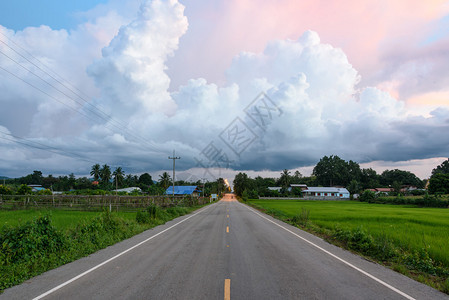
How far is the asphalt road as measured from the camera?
5.27 metres

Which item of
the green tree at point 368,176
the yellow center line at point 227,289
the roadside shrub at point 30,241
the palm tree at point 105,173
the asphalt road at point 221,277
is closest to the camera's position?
the yellow center line at point 227,289

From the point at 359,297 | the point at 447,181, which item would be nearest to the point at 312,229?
the point at 359,297

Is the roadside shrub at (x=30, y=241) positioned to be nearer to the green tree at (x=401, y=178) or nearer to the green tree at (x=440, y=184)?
the green tree at (x=440, y=184)

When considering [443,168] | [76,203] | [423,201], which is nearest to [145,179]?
[76,203]

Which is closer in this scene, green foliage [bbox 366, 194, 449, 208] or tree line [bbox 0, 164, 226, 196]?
green foliage [bbox 366, 194, 449, 208]

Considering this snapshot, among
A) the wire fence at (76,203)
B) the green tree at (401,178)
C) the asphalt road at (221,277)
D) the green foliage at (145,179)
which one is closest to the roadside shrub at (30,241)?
the asphalt road at (221,277)

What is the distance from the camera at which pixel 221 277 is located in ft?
20.3

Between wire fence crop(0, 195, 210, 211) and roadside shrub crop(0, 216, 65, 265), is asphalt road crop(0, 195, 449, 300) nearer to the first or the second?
roadside shrub crop(0, 216, 65, 265)

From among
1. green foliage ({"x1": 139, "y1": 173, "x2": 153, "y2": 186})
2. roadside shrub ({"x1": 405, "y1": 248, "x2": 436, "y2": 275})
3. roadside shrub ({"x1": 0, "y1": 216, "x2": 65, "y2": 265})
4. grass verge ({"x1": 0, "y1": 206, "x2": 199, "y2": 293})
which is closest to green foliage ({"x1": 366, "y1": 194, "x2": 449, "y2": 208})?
roadside shrub ({"x1": 405, "y1": 248, "x2": 436, "y2": 275})

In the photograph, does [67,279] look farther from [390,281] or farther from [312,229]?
[312,229]

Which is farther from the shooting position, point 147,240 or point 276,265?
point 147,240

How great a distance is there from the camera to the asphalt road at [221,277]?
17.3 ft

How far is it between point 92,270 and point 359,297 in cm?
685

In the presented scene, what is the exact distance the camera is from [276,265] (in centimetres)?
739
